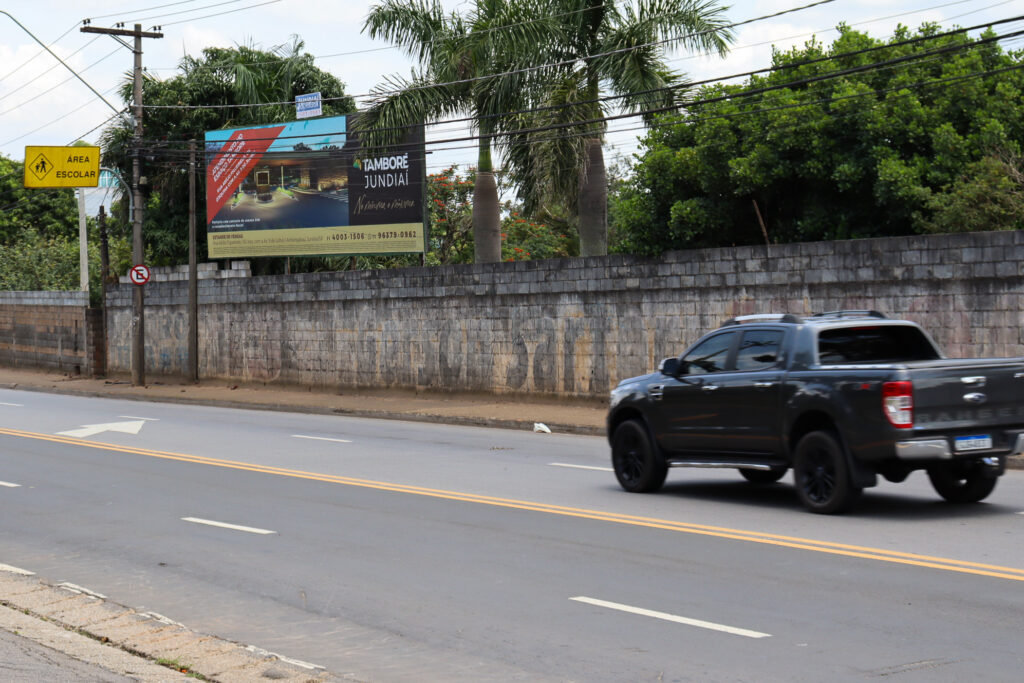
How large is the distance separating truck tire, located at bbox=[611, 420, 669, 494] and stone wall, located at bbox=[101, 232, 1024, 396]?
8.01 meters

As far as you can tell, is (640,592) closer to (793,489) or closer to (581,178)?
(793,489)

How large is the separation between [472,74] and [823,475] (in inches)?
783

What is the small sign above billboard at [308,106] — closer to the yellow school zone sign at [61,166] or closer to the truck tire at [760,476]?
the yellow school zone sign at [61,166]

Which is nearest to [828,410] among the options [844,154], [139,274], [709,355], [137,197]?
[709,355]

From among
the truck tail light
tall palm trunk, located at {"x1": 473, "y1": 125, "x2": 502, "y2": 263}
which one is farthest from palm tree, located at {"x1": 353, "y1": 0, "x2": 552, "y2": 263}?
the truck tail light

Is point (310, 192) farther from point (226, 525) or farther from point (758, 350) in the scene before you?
point (758, 350)

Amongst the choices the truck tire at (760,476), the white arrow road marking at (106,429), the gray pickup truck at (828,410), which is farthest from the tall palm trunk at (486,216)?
the gray pickup truck at (828,410)

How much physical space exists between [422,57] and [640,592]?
23.9 metres

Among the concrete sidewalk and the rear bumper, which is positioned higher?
the rear bumper

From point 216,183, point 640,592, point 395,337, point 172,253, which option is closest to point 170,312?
point 216,183

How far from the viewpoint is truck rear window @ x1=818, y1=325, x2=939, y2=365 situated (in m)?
11.3

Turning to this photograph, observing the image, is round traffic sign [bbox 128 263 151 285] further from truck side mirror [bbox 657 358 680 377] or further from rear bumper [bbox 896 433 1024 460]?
rear bumper [bbox 896 433 1024 460]

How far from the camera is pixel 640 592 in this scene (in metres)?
7.98

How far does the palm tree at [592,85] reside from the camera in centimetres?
2620
